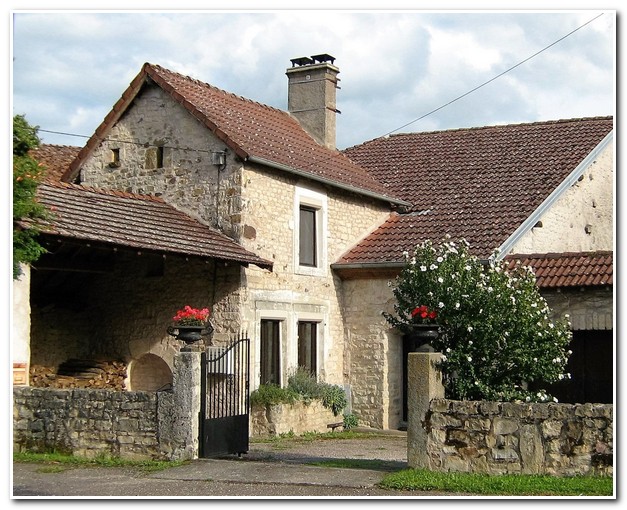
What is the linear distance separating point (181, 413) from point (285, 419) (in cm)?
412

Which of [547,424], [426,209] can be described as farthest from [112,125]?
[547,424]

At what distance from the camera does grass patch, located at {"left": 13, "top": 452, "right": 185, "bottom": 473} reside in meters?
12.7

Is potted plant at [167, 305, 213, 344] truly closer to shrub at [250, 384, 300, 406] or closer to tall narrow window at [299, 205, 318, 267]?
shrub at [250, 384, 300, 406]

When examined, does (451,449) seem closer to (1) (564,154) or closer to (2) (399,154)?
(1) (564,154)

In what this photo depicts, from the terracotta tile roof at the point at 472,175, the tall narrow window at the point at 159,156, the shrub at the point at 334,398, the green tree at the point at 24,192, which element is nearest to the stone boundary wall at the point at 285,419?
the shrub at the point at 334,398

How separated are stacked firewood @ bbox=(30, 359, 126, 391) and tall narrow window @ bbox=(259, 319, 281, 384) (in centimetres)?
254

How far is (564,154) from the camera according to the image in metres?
20.8

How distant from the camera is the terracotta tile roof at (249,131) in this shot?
17594mm

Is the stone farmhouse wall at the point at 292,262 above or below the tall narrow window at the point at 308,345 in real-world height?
above

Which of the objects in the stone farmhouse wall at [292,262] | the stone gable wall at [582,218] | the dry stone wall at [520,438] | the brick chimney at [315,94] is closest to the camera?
the dry stone wall at [520,438]

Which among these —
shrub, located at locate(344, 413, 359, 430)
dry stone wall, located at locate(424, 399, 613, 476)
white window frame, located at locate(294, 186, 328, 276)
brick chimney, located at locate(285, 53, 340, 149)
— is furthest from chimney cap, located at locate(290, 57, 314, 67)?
dry stone wall, located at locate(424, 399, 613, 476)

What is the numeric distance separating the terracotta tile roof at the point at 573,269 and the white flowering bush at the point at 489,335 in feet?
10.1

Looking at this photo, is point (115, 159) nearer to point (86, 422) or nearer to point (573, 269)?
point (86, 422)

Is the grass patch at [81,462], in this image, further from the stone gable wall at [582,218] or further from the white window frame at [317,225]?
the stone gable wall at [582,218]
